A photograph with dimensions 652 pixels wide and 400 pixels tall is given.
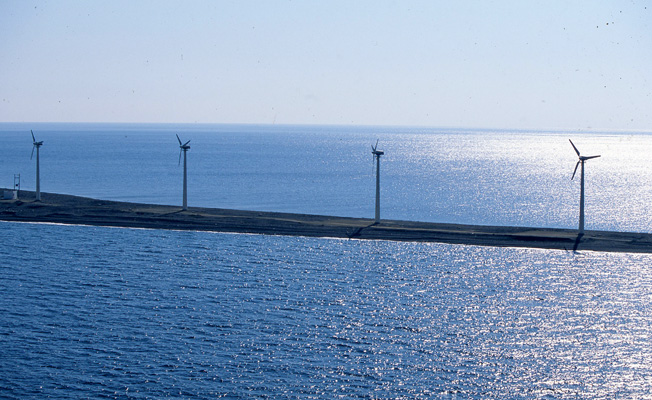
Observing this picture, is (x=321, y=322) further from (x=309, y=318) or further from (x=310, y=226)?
(x=310, y=226)

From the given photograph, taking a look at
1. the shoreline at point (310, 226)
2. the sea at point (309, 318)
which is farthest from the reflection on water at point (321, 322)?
the shoreline at point (310, 226)

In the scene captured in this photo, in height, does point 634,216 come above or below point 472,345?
above

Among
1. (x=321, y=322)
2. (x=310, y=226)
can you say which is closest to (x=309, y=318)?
(x=321, y=322)

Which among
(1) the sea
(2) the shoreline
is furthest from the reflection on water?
(2) the shoreline

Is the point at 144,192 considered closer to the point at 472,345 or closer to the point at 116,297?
the point at 116,297

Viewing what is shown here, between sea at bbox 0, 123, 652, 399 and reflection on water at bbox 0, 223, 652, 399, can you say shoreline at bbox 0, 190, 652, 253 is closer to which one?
sea at bbox 0, 123, 652, 399

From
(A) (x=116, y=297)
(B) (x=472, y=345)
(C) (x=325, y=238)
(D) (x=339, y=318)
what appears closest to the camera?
(B) (x=472, y=345)

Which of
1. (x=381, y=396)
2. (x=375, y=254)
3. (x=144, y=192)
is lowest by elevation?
(x=381, y=396)

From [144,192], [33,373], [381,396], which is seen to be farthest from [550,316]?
[144,192]

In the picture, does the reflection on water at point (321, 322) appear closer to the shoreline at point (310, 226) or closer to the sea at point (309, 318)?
the sea at point (309, 318)
